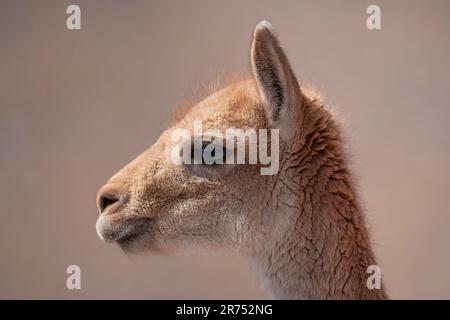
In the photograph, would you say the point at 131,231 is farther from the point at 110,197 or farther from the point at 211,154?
the point at 211,154

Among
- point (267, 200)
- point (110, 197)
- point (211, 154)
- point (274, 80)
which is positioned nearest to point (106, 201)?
point (110, 197)

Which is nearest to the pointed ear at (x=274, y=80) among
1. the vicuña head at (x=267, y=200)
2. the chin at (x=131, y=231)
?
the vicuña head at (x=267, y=200)

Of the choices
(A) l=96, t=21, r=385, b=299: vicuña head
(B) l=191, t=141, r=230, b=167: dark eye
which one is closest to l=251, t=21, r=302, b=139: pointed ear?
(A) l=96, t=21, r=385, b=299: vicuña head

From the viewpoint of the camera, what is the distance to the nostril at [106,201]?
6.40 ft

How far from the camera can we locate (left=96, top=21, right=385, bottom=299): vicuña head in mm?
1818

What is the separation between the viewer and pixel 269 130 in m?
1.91

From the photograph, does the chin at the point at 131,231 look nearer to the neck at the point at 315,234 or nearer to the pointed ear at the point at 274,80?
the neck at the point at 315,234

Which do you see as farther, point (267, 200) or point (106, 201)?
point (106, 201)

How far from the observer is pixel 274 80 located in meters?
1.86

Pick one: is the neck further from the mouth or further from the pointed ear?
the mouth

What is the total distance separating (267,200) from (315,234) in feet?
0.44
